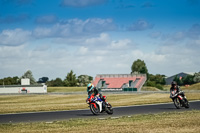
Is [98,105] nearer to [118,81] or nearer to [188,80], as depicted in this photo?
[118,81]

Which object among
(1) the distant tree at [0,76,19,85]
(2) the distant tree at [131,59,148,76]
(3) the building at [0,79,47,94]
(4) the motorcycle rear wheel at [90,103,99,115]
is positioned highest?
(2) the distant tree at [131,59,148,76]

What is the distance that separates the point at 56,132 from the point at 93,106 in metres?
8.24

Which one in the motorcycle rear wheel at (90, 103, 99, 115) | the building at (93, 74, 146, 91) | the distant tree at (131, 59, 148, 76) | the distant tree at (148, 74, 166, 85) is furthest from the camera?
the distant tree at (131, 59, 148, 76)

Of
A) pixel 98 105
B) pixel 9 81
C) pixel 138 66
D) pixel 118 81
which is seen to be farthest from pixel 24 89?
pixel 98 105

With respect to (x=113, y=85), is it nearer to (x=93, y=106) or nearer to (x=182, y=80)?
(x=182, y=80)

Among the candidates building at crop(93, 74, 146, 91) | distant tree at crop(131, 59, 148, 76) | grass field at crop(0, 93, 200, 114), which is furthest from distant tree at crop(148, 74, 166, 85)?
grass field at crop(0, 93, 200, 114)

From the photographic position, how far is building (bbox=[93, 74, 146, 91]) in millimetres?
125500

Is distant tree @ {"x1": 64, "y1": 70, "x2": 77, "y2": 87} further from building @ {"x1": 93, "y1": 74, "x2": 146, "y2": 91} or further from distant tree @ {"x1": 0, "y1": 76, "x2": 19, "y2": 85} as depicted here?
building @ {"x1": 93, "y1": 74, "x2": 146, "y2": 91}

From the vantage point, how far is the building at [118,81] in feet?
412

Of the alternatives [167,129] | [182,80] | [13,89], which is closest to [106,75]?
[13,89]

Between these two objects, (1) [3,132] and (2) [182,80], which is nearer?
(1) [3,132]

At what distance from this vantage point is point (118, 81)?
129500 millimetres

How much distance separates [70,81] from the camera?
591 feet

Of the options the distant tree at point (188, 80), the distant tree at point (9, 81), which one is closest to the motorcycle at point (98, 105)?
the distant tree at point (188, 80)
